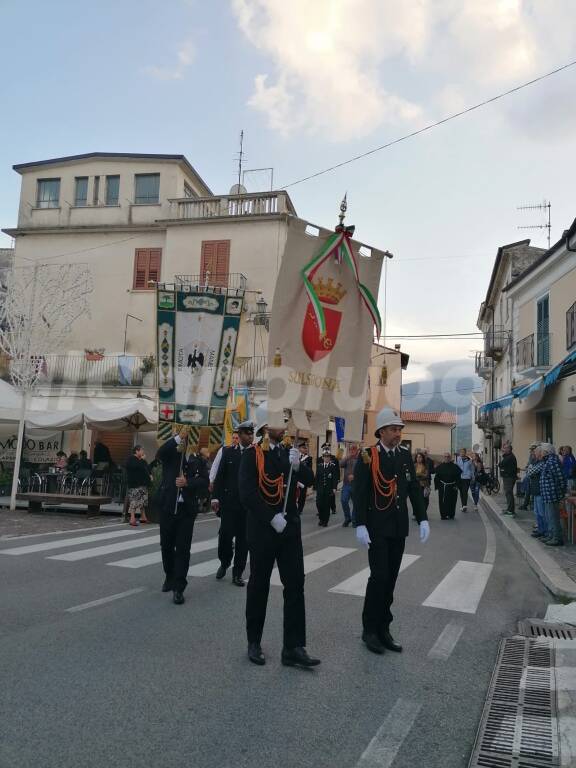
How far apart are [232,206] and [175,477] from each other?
21.6 metres

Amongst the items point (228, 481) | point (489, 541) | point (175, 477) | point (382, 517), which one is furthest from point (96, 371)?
point (382, 517)

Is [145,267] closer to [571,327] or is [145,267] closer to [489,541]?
[571,327]

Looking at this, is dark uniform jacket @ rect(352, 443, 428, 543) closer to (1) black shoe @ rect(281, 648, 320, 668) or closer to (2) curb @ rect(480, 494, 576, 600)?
(1) black shoe @ rect(281, 648, 320, 668)

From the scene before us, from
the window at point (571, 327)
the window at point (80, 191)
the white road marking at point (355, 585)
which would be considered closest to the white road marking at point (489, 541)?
the white road marking at point (355, 585)

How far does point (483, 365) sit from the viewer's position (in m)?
41.8

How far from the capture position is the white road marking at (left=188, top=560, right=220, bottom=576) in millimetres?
8422

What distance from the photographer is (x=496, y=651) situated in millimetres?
5355

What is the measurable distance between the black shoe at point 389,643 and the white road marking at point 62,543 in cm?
652

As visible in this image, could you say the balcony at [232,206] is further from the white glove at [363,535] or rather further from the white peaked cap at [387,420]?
the white glove at [363,535]

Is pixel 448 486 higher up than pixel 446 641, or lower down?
higher up

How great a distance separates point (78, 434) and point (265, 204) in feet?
39.5

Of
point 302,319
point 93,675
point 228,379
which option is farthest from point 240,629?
point 228,379

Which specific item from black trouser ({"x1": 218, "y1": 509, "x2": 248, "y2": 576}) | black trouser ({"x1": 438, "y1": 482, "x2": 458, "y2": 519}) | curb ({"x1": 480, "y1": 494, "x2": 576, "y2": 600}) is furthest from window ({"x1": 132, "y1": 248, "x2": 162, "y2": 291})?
black trouser ({"x1": 218, "y1": 509, "x2": 248, "y2": 576})

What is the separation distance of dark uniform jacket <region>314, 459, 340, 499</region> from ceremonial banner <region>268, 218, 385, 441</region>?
9603mm
